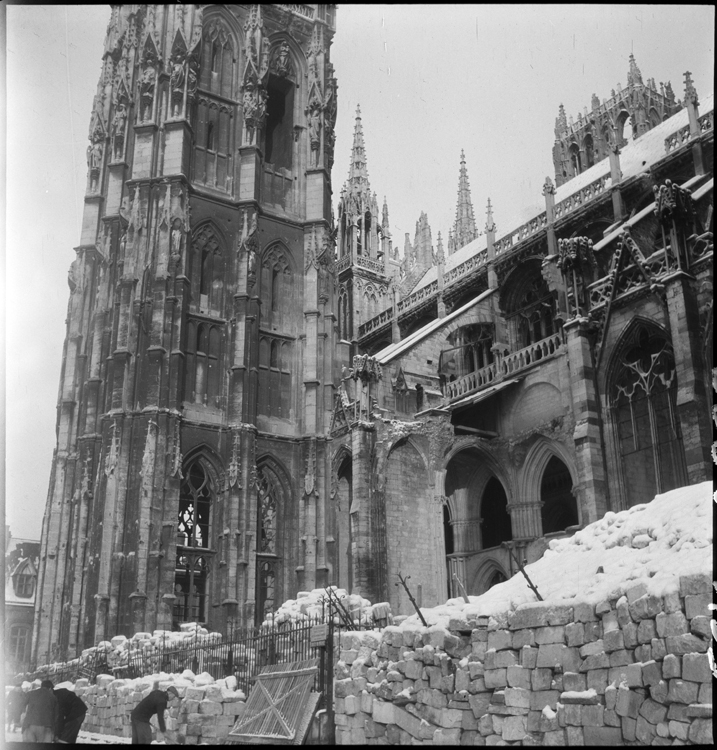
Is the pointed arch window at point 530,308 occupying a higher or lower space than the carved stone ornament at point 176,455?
higher

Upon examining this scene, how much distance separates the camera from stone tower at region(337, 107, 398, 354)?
1876 inches

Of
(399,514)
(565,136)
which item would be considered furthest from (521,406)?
(565,136)

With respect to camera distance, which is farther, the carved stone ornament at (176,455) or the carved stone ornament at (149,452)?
the carved stone ornament at (176,455)

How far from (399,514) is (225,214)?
42.9ft

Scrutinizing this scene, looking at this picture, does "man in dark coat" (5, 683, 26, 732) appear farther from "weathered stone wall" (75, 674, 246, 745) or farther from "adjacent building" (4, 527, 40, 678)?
"adjacent building" (4, 527, 40, 678)

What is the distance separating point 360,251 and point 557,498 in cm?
2600

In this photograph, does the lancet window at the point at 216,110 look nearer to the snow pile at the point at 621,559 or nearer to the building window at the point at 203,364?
the building window at the point at 203,364

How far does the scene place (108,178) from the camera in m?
33.7

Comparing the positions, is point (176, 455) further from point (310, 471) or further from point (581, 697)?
point (581, 697)

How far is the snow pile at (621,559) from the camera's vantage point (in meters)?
8.88

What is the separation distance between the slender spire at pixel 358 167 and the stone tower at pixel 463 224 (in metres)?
6.62

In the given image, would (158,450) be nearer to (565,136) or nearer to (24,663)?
(24,663)

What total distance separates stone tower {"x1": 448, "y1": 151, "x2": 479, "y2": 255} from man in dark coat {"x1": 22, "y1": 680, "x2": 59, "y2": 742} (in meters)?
45.4

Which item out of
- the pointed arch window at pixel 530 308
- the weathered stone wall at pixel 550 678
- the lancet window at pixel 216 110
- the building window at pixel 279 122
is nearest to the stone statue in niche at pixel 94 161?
the lancet window at pixel 216 110
